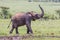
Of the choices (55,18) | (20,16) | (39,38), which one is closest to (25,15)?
(20,16)

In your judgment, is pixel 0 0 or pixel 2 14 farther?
pixel 0 0

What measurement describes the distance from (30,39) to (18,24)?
169 inches

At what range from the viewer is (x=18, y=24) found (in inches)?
515

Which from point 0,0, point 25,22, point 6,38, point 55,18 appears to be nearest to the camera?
point 6,38

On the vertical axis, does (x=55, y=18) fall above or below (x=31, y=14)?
below

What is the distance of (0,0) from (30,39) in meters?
23.6

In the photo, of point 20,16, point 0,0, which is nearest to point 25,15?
point 20,16

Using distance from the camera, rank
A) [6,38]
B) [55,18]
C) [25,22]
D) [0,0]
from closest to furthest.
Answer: [6,38] < [25,22] < [55,18] < [0,0]

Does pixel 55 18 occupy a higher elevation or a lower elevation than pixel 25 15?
lower

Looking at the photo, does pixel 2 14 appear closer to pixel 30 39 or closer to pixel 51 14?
pixel 51 14

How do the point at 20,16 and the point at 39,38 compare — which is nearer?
the point at 39,38

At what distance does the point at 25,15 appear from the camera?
1316cm

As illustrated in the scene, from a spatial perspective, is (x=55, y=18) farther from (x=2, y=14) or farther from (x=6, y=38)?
(x=6, y=38)

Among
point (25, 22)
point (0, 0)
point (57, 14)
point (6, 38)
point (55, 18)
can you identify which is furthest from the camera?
point (0, 0)
